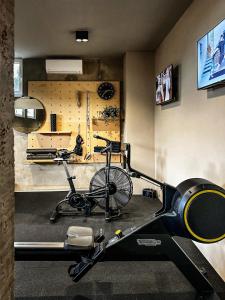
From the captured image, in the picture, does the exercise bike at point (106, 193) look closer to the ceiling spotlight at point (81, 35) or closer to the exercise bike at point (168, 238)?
the ceiling spotlight at point (81, 35)

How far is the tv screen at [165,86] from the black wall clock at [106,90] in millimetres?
1427

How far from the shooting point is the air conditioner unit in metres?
5.61

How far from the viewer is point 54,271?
2738 mm

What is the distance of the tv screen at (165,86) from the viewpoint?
3967 millimetres

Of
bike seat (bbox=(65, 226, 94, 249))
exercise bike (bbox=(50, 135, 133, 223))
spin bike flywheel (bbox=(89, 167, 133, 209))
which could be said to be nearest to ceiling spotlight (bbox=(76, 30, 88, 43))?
exercise bike (bbox=(50, 135, 133, 223))

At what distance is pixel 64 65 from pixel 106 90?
962 millimetres

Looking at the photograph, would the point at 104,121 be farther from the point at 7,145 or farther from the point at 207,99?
the point at 7,145

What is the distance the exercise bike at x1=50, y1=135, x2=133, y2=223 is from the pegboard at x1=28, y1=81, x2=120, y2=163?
148cm

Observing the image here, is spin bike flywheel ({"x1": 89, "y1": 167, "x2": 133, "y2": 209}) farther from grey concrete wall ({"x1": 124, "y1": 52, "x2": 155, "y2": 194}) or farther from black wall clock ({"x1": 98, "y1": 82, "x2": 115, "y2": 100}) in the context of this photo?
black wall clock ({"x1": 98, "y1": 82, "x2": 115, "y2": 100})

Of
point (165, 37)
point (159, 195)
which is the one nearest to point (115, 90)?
point (165, 37)

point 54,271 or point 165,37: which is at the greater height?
point 165,37

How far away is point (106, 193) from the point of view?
4293 mm

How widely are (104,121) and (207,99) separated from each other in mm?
3312

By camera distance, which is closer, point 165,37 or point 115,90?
point 165,37
